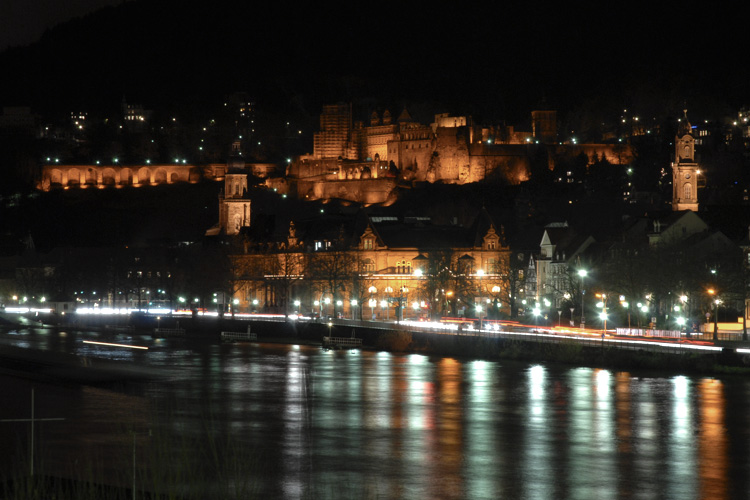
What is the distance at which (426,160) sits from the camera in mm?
165250

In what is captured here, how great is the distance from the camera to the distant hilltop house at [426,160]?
529ft

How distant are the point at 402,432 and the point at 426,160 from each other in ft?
423

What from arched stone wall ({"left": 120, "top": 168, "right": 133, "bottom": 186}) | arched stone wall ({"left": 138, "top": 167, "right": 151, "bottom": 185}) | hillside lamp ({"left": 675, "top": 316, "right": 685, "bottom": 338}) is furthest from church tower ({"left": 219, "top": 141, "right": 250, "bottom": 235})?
hillside lamp ({"left": 675, "top": 316, "right": 685, "bottom": 338})

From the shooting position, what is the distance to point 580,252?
86938 millimetres

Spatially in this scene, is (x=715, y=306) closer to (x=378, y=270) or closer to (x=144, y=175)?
(x=378, y=270)

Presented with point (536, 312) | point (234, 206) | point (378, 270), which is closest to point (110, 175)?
point (234, 206)

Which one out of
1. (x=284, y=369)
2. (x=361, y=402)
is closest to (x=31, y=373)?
(x=284, y=369)

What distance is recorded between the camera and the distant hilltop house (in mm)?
161250

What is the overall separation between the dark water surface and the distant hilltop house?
340ft

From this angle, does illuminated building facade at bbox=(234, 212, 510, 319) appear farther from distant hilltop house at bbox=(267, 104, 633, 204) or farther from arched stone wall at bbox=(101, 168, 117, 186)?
arched stone wall at bbox=(101, 168, 117, 186)

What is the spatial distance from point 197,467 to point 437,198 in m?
125

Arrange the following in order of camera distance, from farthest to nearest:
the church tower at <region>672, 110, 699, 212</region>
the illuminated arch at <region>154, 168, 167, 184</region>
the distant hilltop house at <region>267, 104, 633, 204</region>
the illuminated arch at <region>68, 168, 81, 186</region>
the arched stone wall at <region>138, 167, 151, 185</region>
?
the illuminated arch at <region>68, 168, 81, 186</region>, the arched stone wall at <region>138, 167, 151, 185</region>, the illuminated arch at <region>154, 168, 167, 184</region>, the distant hilltop house at <region>267, 104, 633, 204</region>, the church tower at <region>672, 110, 699, 212</region>

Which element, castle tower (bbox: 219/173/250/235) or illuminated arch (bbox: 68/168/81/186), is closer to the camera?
castle tower (bbox: 219/173/250/235)

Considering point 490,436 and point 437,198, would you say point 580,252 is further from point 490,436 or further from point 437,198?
point 437,198
